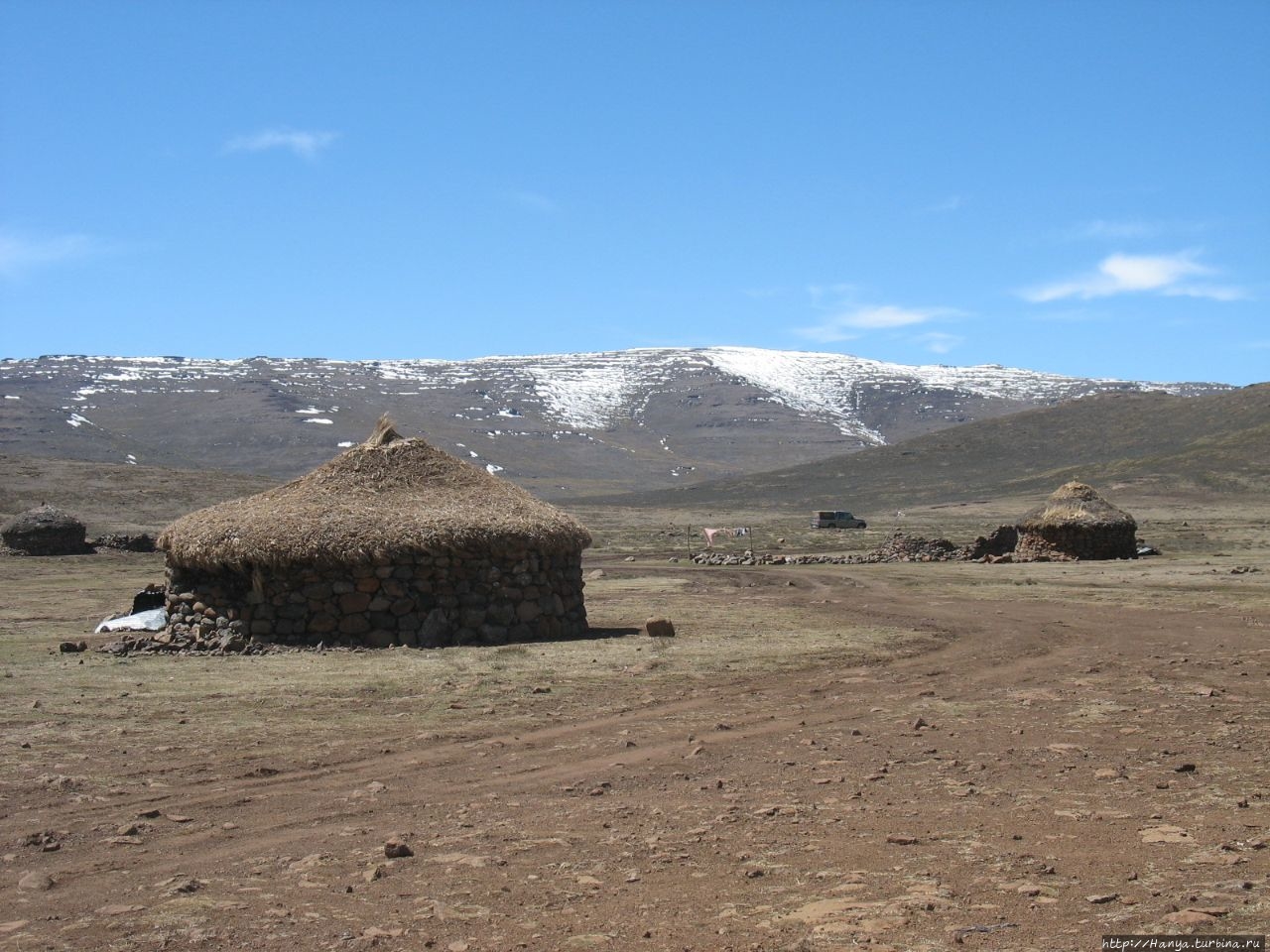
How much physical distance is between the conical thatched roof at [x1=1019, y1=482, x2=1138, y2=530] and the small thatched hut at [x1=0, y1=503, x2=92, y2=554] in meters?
31.3

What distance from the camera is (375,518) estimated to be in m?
17.0

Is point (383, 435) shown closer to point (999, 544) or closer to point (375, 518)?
point (375, 518)

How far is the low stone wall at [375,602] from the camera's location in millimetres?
16875

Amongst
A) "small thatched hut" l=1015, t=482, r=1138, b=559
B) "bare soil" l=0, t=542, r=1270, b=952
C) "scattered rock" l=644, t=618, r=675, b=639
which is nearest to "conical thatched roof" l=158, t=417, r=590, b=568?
"bare soil" l=0, t=542, r=1270, b=952

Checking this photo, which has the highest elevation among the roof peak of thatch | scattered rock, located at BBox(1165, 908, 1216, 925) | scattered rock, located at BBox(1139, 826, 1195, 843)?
the roof peak of thatch

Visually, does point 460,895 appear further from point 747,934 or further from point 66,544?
point 66,544

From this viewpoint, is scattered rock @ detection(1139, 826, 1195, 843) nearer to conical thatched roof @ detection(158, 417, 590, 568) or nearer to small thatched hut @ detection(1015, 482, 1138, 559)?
conical thatched roof @ detection(158, 417, 590, 568)

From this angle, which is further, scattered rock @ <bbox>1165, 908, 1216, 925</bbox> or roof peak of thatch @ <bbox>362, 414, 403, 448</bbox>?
roof peak of thatch @ <bbox>362, 414, 403, 448</bbox>

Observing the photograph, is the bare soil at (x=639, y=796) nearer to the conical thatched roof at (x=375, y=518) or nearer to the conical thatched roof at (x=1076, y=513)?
the conical thatched roof at (x=375, y=518)

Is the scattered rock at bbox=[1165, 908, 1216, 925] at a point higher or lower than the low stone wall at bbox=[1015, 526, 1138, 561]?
lower

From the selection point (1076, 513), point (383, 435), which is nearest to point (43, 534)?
point (383, 435)

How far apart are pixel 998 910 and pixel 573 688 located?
Answer: 7756 millimetres

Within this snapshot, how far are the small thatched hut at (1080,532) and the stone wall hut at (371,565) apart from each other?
22918 millimetres

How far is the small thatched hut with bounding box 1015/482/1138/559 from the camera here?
121 feet
